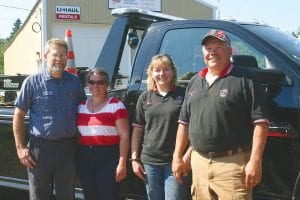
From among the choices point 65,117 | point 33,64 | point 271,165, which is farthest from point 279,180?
point 33,64

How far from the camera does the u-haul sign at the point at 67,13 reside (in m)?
19.1

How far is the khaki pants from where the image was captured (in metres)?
3.03

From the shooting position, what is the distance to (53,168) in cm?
388

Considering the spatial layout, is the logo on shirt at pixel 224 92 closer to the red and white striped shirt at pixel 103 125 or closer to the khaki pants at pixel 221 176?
the khaki pants at pixel 221 176

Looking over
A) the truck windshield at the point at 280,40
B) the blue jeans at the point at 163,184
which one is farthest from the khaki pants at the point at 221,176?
the truck windshield at the point at 280,40

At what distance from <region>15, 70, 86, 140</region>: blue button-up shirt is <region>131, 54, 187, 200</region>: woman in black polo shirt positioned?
599 mm

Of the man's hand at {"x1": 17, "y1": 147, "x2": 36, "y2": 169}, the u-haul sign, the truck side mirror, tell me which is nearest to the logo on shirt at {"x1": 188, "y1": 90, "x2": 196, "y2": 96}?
the man's hand at {"x1": 17, "y1": 147, "x2": 36, "y2": 169}

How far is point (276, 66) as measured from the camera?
348cm

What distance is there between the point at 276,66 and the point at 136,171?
1.27m

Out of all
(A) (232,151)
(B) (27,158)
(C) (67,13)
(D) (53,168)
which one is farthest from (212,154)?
(C) (67,13)

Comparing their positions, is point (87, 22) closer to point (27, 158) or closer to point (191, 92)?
point (27, 158)

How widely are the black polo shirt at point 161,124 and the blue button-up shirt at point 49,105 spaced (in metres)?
0.63

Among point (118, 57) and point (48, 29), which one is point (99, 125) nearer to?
point (118, 57)

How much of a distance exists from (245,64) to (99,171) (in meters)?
1.35
